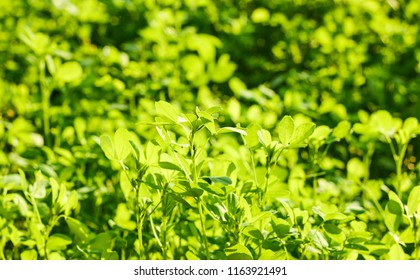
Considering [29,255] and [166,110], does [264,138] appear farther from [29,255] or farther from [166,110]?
[29,255]

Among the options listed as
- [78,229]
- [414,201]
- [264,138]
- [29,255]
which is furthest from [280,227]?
[29,255]

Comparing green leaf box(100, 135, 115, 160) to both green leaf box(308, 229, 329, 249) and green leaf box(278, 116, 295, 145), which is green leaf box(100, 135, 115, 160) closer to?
green leaf box(278, 116, 295, 145)

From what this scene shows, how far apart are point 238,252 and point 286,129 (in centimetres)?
27

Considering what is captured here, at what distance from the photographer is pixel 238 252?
120 cm

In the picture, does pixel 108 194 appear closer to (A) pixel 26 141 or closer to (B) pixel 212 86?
(A) pixel 26 141

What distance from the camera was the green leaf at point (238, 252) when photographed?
119cm

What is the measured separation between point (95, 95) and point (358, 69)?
1.07m

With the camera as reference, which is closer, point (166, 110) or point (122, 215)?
point (166, 110)

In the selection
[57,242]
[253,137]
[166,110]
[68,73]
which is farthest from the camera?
[68,73]

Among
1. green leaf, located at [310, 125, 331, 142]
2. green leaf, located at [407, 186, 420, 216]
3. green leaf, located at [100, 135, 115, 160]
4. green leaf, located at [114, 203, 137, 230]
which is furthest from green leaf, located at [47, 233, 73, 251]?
green leaf, located at [407, 186, 420, 216]

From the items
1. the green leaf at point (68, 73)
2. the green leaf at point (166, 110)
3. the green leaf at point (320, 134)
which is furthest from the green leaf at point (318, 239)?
the green leaf at point (68, 73)

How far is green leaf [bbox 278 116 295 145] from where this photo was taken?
1.22 metres
